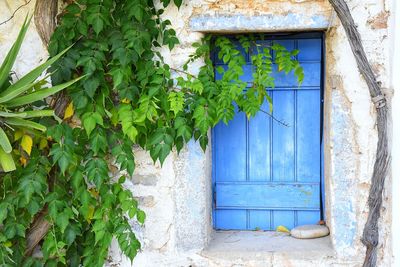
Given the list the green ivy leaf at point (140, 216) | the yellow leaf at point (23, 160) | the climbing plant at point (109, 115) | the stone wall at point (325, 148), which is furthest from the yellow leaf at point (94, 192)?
the yellow leaf at point (23, 160)

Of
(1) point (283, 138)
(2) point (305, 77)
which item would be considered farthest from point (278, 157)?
(2) point (305, 77)

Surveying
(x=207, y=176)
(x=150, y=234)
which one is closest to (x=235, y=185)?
(x=207, y=176)

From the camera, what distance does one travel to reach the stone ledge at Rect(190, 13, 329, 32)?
3.22 metres

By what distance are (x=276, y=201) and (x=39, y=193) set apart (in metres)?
1.30

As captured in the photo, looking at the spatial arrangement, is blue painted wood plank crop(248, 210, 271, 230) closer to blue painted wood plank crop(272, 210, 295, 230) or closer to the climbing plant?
blue painted wood plank crop(272, 210, 295, 230)

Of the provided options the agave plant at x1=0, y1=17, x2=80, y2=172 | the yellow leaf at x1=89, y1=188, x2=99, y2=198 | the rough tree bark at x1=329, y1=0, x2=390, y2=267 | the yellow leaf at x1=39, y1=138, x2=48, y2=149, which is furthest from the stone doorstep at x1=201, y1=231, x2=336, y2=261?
the agave plant at x1=0, y1=17, x2=80, y2=172

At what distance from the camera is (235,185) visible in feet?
11.8

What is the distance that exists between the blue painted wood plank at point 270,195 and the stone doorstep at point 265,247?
0.57 feet

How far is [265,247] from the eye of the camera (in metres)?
3.39

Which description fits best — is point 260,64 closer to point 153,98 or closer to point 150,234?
point 153,98

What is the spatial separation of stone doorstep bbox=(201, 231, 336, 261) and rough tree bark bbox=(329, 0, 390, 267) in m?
0.29

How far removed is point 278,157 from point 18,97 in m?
1.45

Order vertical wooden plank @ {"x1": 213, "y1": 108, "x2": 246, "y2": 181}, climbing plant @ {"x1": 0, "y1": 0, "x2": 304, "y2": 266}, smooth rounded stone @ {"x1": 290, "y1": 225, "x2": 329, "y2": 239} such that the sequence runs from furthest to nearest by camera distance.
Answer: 1. vertical wooden plank @ {"x1": 213, "y1": 108, "x2": 246, "y2": 181}
2. smooth rounded stone @ {"x1": 290, "y1": 225, "x2": 329, "y2": 239}
3. climbing plant @ {"x1": 0, "y1": 0, "x2": 304, "y2": 266}

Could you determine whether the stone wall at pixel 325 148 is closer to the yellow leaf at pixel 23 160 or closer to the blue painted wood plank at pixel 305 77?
the blue painted wood plank at pixel 305 77
